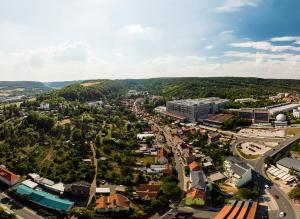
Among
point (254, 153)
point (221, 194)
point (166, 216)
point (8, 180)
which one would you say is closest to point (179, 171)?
point (221, 194)

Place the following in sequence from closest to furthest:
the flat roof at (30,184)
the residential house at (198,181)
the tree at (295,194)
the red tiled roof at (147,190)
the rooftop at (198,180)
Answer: the tree at (295,194), the red tiled roof at (147,190), the residential house at (198,181), the rooftop at (198,180), the flat roof at (30,184)

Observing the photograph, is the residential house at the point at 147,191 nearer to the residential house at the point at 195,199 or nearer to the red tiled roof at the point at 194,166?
the residential house at the point at 195,199

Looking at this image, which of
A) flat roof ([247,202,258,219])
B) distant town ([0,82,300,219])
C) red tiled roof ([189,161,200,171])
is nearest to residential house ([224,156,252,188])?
distant town ([0,82,300,219])

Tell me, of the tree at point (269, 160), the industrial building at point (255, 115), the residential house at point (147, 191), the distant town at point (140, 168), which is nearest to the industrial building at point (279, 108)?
the industrial building at point (255, 115)

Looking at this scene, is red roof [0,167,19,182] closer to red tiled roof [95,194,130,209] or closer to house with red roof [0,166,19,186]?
house with red roof [0,166,19,186]

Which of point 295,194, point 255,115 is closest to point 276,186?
point 295,194

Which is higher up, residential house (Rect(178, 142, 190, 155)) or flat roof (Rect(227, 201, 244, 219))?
residential house (Rect(178, 142, 190, 155))

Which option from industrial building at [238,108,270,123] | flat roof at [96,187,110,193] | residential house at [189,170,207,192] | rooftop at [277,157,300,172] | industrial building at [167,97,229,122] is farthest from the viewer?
industrial building at [167,97,229,122]
